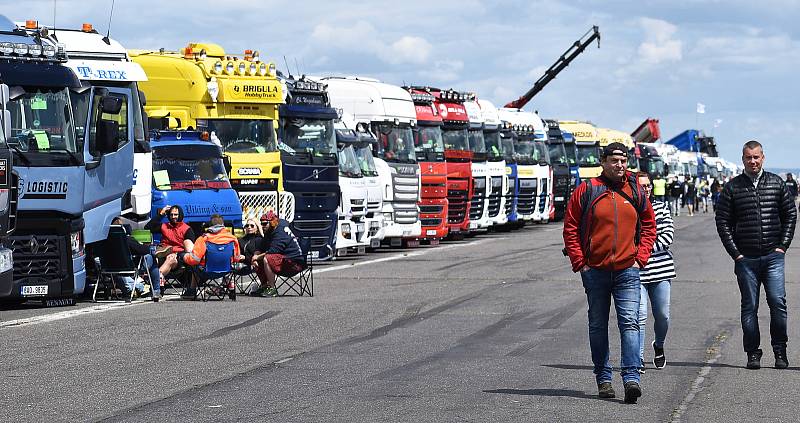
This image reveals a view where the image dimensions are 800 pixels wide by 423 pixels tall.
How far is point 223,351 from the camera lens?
46.6 ft

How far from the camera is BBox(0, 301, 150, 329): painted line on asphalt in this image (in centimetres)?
1705

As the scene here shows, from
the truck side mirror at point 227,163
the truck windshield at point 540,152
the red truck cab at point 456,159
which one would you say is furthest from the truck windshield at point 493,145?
the truck side mirror at point 227,163

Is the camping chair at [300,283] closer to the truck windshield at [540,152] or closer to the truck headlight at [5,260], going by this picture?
the truck headlight at [5,260]

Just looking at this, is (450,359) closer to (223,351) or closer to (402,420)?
(223,351)

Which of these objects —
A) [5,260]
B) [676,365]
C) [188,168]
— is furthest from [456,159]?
[676,365]

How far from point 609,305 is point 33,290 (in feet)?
32.6

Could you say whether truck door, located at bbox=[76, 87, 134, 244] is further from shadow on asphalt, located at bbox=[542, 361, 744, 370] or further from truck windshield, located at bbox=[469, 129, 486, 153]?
truck windshield, located at bbox=[469, 129, 486, 153]

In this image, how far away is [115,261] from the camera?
20.8 meters

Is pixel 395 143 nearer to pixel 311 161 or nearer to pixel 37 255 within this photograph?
pixel 311 161

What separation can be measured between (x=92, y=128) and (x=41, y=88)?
124 centimetres

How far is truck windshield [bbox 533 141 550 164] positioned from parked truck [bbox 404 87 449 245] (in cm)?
990

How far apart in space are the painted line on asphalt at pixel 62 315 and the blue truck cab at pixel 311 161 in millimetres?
7837

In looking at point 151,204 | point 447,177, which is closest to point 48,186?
point 151,204

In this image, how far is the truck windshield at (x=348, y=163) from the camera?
3056 cm
